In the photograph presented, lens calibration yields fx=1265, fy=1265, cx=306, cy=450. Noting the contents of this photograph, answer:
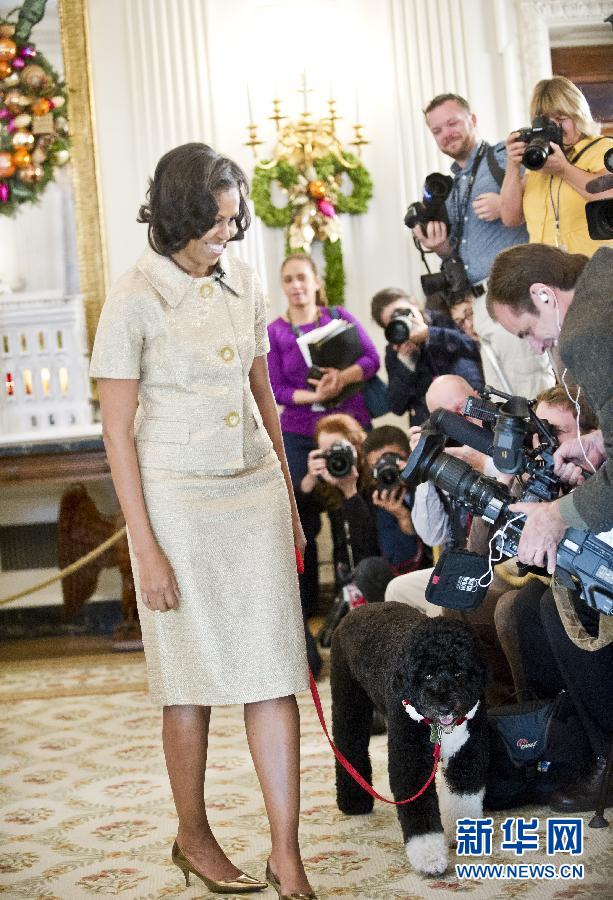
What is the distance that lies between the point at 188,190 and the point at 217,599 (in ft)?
2.49

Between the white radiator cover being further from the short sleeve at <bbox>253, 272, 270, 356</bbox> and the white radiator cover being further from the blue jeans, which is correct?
the short sleeve at <bbox>253, 272, 270, 356</bbox>

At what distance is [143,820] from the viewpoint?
3051 millimetres

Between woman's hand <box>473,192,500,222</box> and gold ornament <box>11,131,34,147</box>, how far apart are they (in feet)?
8.48

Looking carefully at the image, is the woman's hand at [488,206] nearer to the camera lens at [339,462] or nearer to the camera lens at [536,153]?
the camera lens at [536,153]

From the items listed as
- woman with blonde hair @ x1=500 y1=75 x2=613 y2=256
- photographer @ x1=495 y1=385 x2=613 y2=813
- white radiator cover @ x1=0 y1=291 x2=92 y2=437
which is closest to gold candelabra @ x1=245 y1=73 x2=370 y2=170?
white radiator cover @ x1=0 y1=291 x2=92 y2=437

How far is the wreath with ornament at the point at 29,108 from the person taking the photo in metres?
5.74

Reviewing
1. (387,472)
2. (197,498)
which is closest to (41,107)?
(387,472)

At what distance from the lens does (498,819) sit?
Answer: 279 cm

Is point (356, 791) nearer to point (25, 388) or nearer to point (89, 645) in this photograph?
point (89, 645)

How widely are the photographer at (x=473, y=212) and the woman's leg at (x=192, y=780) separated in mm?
1799

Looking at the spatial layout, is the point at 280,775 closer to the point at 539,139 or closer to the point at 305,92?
the point at 539,139

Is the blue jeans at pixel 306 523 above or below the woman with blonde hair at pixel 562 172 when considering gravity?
below

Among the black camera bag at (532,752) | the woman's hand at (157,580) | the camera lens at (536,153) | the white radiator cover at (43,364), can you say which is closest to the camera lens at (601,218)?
the camera lens at (536,153)

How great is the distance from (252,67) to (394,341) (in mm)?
2074
